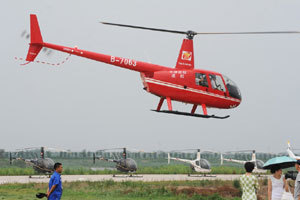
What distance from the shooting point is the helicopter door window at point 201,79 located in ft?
88.7

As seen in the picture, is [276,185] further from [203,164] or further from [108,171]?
[203,164]

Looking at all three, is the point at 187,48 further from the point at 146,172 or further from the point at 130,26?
the point at 146,172

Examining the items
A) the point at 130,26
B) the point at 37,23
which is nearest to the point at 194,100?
the point at 130,26

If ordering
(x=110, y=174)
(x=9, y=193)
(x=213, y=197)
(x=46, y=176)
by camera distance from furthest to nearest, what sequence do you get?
(x=110, y=174) → (x=46, y=176) → (x=9, y=193) → (x=213, y=197)

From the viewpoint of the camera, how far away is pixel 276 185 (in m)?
11.0

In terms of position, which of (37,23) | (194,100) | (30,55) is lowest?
(194,100)

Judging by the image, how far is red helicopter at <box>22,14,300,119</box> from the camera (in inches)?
1051

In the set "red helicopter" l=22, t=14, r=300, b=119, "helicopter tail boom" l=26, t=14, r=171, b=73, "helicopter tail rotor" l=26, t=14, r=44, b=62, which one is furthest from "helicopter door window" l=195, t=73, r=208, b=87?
"helicopter tail rotor" l=26, t=14, r=44, b=62

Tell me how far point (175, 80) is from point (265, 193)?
7564 mm

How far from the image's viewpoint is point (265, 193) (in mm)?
27000

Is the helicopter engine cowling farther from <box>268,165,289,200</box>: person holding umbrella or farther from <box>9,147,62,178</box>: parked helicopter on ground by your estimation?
<box>268,165,289,200</box>: person holding umbrella

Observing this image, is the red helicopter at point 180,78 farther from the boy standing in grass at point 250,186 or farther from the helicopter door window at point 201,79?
the boy standing in grass at point 250,186

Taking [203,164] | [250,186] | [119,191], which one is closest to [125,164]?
[203,164]

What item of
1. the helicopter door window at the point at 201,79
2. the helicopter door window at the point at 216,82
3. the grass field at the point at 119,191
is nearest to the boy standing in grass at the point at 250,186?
the grass field at the point at 119,191
